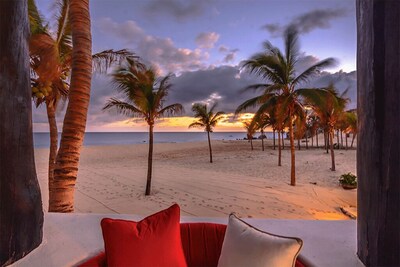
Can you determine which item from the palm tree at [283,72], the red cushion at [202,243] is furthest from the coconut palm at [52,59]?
the palm tree at [283,72]

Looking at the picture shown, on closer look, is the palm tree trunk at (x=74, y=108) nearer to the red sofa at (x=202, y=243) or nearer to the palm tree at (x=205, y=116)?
the red sofa at (x=202, y=243)

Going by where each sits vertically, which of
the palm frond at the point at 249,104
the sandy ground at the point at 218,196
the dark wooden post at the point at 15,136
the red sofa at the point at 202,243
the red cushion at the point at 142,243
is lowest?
the sandy ground at the point at 218,196

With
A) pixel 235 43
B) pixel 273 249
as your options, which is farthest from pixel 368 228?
Result: pixel 235 43

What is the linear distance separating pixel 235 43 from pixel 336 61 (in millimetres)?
4065

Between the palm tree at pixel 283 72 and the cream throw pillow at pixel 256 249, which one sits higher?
the palm tree at pixel 283 72

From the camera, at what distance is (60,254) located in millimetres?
1921

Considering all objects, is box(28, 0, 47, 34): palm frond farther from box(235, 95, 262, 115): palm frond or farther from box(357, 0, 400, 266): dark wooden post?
box(235, 95, 262, 115): palm frond

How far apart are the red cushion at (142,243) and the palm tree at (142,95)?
4.96 meters

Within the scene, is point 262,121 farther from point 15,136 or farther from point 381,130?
point 15,136

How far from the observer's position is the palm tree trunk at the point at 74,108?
113 inches

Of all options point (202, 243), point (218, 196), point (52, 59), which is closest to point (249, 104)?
point (218, 196)

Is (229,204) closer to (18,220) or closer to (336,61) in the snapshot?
(18,220)

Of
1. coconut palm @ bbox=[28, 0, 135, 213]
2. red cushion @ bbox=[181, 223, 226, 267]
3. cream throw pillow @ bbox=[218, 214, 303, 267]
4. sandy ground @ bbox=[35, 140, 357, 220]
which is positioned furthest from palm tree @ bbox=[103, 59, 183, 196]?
cream throw pillow @ bbox=[218, 214, 303, 267]

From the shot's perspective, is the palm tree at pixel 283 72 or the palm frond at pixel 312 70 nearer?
the palm frond at pixel 312 70
